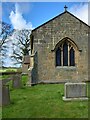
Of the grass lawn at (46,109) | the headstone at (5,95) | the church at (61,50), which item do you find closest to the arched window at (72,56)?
the church at (61,50)

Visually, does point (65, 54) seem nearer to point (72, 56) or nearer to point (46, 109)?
point (72, 56)

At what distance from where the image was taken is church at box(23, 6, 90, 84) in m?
21.1

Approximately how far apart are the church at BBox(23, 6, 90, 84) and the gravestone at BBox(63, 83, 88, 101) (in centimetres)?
942

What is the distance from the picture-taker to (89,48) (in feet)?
71.4

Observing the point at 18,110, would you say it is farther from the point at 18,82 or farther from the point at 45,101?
the point at 18,82

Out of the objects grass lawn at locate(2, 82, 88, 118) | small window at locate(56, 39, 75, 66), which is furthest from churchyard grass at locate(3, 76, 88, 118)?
small window at locate(56, 39, 75, 66)

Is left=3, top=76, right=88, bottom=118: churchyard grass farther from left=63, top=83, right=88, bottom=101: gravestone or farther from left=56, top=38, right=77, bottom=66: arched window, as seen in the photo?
left=56, top=38, right=77, bottom=66: arched window

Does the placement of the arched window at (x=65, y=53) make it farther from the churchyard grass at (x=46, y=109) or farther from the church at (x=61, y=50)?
the churchyard grass at (x=46, y=109)

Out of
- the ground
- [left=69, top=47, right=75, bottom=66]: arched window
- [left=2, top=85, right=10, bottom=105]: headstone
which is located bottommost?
the ground

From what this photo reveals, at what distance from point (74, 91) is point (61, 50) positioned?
10.5m

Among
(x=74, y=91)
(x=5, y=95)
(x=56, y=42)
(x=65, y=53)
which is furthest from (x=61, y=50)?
(x=5, y=95)

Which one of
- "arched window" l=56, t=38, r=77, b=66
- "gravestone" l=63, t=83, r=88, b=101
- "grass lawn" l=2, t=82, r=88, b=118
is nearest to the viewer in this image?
"grass lawn" l=2, t=82, r=88, b=118

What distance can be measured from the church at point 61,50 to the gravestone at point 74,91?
30.9 ft

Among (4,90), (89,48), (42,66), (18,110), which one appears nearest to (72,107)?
(18,110)
